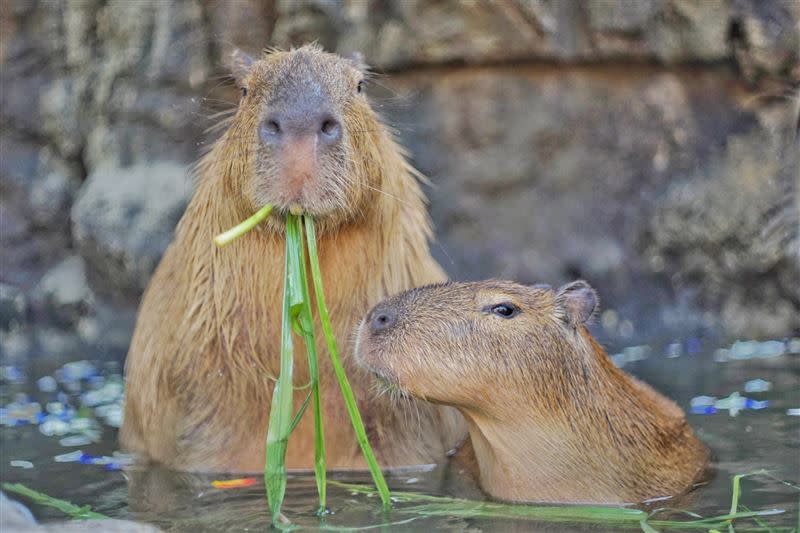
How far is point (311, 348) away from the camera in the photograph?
412cm

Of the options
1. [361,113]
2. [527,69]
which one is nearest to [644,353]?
[527,69]

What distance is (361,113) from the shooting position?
174 inches

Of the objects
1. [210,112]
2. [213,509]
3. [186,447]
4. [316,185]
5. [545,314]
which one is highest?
[210,112]

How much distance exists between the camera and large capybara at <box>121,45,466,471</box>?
4301 millimetres

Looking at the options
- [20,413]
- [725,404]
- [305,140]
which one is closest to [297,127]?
[305,140]

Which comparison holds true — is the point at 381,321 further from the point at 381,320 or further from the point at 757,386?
the point at 757,386

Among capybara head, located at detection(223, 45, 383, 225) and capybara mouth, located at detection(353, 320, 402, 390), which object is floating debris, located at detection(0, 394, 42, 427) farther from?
capybara mouth, located at detection(353, 320, 402, 390)

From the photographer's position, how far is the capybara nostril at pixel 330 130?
4043mm

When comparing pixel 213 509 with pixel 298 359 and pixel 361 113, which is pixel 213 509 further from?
pixel 361 113

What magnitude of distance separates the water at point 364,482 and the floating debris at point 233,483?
0.08 feet

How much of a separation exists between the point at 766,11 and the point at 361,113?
400cm

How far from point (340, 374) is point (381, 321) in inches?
8.8

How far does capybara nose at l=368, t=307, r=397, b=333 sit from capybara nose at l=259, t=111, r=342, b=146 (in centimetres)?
59

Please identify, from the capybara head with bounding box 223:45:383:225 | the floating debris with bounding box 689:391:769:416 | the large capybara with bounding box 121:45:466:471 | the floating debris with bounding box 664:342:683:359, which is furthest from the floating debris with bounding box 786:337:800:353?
the capybara head with bounding box 223:45:383:225
